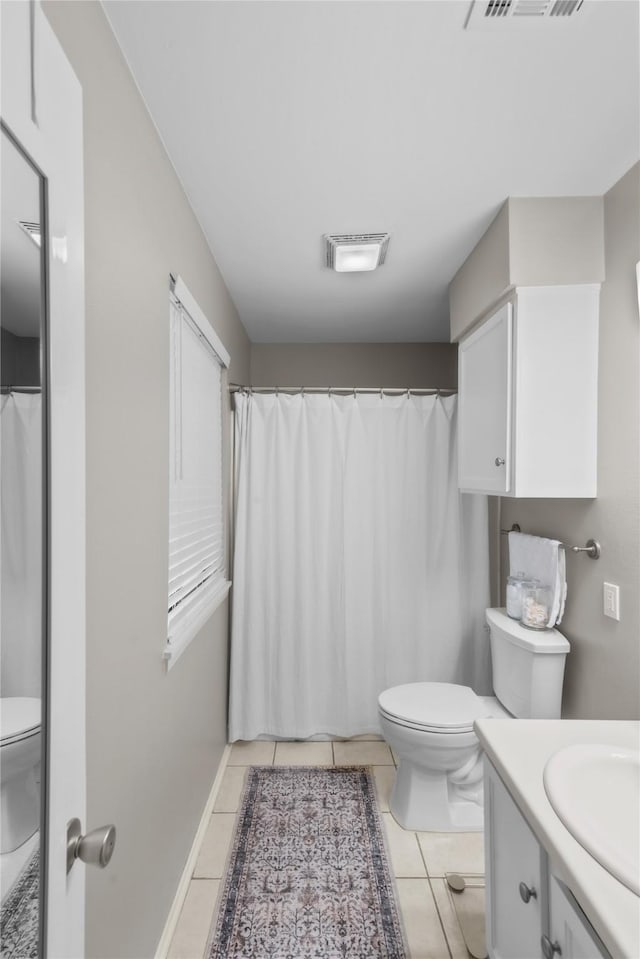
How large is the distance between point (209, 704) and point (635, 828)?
68.0 inches

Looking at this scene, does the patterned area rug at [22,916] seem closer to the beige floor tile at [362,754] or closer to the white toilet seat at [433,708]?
the white toilet seat at [433,708]

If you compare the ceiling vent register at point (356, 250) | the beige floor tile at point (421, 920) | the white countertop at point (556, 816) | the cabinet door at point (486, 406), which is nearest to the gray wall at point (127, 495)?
the ceiling vent register at point (356, 250)

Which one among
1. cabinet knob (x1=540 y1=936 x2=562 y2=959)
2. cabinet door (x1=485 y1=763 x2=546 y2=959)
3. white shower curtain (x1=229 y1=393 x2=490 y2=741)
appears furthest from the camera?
white shower curtain (x1=229 y1=393 x2=490 y2=741)

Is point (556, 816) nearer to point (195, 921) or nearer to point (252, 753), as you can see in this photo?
point (195, 921)

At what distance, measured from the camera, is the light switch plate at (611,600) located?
1.68 metres

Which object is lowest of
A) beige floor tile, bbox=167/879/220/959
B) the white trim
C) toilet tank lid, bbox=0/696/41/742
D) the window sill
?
beige floor tile, bbox=167/879/220/959

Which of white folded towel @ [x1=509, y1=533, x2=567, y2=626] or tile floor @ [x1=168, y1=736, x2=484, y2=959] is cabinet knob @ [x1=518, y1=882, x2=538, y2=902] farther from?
white folded towel @ [x1=509, y1=533, x2=567, y2=626]

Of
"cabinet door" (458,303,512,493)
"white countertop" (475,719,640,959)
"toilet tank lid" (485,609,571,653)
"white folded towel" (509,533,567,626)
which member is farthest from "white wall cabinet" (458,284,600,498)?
"white countertop" (475,719,640,959)

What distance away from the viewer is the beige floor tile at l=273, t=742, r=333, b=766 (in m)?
2.61

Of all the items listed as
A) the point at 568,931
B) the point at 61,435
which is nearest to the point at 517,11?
the point at 61,435

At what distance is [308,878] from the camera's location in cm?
184

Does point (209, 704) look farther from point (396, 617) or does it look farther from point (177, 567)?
point (396, 617)

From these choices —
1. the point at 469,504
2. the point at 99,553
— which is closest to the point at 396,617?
the point at 469,504

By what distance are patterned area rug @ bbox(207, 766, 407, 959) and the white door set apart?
1.17m
